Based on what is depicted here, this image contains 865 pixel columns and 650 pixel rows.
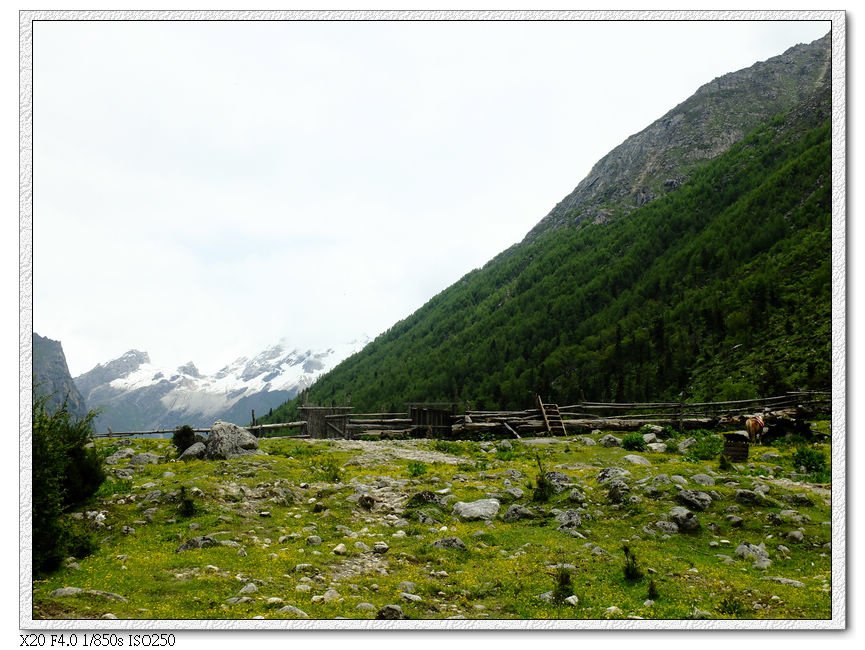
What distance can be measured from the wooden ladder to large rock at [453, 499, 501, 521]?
15.5 meters

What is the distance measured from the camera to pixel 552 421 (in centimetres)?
2719

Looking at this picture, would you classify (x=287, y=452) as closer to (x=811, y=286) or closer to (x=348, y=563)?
(x=348, y=563)

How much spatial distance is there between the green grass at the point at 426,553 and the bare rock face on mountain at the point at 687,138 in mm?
107195

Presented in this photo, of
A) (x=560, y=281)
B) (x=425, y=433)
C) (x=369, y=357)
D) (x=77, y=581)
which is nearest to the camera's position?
(x=77, y=581)

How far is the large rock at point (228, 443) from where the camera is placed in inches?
666

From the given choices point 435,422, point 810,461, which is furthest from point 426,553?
point 435,422

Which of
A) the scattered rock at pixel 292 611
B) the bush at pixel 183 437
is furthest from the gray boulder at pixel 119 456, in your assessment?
the scattered rock at pixel 292 611

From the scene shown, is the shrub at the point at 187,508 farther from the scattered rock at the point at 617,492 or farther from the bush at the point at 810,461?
the bush at the point at 810,461

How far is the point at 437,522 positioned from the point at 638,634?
4704 mm

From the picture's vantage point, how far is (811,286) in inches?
1410

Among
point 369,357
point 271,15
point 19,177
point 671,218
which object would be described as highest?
point 671,218

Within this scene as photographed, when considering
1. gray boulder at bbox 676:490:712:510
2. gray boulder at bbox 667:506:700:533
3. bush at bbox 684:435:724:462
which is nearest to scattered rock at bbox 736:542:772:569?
gray boulder at bbox 667:506:700:533

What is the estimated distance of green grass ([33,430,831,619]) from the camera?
665 cm

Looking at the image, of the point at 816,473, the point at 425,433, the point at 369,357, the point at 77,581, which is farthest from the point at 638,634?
the point at 369,357
